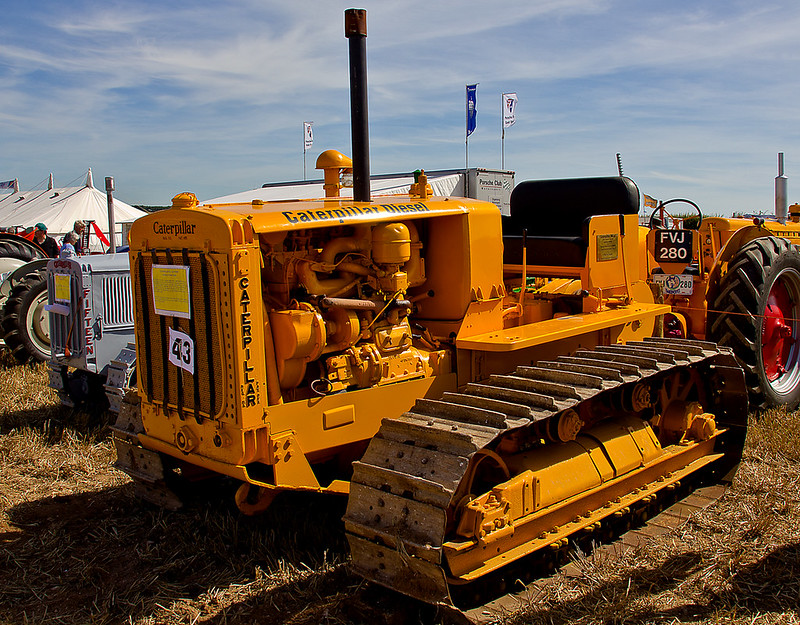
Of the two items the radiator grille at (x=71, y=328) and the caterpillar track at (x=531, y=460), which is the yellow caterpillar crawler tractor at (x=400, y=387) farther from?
the radiator grille at (x=71, y=328)

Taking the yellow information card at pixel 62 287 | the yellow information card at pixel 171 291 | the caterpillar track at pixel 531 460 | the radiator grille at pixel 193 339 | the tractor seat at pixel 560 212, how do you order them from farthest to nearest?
the yellow information card at pixel 62 287
the tractor seat at pixel 560 212
the yellow information card at pixel 171 291
the radiator grille at pixel 193 339
the caterpillar track at pixel 531 460

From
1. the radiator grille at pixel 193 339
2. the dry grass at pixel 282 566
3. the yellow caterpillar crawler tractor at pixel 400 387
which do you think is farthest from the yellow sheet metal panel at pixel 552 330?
the radiator grille at pixel 193 339

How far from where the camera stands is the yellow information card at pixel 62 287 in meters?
7.61

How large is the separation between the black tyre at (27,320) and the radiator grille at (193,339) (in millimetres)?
5109

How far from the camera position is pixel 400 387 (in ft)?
15.4

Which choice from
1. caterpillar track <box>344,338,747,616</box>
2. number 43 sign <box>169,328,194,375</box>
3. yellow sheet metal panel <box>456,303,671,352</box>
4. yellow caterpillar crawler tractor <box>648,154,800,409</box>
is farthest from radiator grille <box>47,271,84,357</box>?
yellow caterpillar crawler tractor <box>648,154,800,409</box>

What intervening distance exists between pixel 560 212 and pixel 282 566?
397 cm

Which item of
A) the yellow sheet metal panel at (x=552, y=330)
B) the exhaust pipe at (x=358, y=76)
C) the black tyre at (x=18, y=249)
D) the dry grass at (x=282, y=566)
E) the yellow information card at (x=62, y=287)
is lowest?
the dry grass at (x=282, y=566)

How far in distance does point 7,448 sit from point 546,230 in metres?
4.96

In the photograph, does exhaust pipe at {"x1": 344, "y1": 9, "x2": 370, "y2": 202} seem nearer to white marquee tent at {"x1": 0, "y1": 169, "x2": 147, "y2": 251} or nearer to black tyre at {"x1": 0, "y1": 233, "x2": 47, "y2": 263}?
black tyre at {"x1": 0, "y1": 233, "x2": 47, "y2": 263}

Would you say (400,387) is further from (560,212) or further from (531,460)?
(560,212)

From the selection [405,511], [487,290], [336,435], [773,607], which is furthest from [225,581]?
[773,607]

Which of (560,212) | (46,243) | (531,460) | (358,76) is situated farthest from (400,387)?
(46,243)

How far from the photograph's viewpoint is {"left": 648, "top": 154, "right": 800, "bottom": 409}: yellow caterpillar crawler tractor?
7.02 meters
